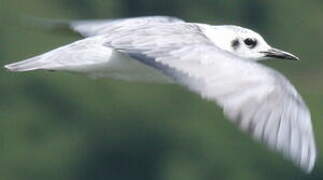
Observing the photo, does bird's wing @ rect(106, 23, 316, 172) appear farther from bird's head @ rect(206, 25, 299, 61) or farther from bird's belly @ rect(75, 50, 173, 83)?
bird's head @ rect(206, 25, 299, 61)

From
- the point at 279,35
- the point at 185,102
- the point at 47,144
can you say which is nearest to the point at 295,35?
the point at 279,35

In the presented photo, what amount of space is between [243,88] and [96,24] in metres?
0.91

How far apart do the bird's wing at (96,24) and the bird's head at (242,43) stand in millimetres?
130

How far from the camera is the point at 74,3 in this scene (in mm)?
7336

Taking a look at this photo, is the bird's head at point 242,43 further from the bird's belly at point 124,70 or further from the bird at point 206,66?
the bird's belly at point 124,70

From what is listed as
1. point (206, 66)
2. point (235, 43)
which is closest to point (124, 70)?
point (235, 43)

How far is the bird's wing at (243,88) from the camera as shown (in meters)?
2.29

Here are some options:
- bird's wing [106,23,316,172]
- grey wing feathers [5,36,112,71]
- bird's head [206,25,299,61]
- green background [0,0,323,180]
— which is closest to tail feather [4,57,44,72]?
grey wing feathers [5,36,112,71]

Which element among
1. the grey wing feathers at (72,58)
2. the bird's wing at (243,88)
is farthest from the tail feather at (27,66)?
the bird's wing at (243,88)

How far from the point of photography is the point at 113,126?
263 inches

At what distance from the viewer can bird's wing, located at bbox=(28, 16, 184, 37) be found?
122 inches

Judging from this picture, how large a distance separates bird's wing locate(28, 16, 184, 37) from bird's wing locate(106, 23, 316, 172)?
0.33m

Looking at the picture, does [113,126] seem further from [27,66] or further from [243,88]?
[243,88]

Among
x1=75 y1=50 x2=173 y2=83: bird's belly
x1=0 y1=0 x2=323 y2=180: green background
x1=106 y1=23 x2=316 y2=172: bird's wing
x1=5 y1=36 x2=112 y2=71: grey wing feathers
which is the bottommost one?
x1=0 y1=0 x2=323 y2=180: green background
